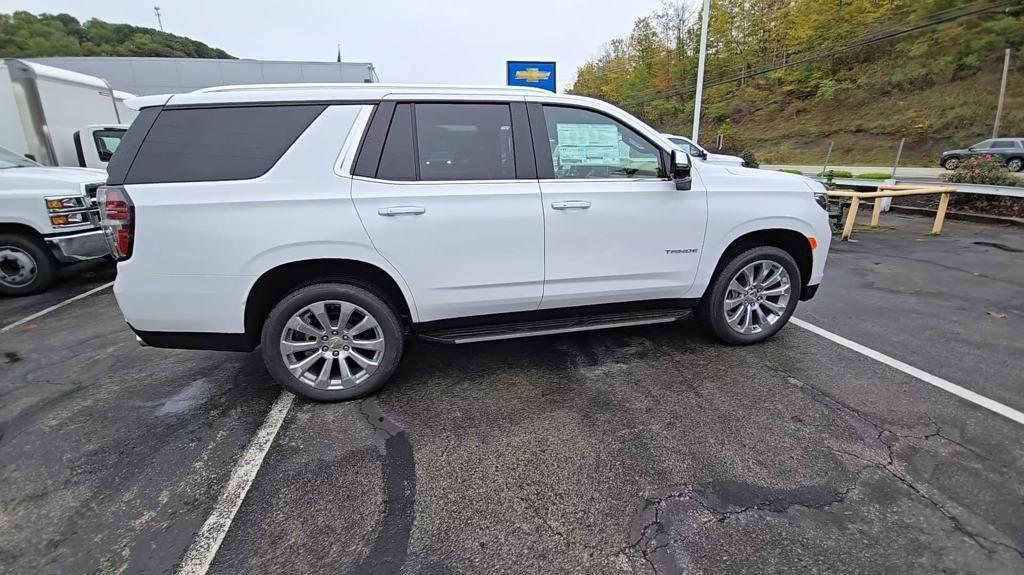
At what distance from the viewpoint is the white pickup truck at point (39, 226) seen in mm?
5621

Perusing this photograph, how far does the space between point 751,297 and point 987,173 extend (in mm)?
10120

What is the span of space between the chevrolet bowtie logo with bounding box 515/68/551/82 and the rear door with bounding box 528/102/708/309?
337 inches

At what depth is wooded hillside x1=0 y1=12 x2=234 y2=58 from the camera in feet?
132

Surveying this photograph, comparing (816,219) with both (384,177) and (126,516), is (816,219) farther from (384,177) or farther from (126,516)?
(126,516)

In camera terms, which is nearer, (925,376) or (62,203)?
(925,376)

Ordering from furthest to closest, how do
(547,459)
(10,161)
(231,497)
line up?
1. (10,161)
2. (547,459)
3. (231,497)

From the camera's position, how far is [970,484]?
91.1 inches

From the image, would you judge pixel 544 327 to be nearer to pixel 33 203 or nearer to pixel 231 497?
pixel 231 497

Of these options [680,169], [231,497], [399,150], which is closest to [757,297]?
[680,169]

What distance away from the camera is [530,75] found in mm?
11227

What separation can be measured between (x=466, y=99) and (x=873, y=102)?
138 ft

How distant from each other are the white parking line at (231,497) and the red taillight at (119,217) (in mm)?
1248

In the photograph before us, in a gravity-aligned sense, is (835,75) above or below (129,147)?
above

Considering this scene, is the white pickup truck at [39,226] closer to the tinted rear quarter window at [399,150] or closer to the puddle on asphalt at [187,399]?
the puddle on asphalt at [187,399]
